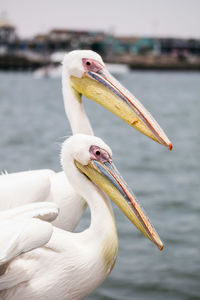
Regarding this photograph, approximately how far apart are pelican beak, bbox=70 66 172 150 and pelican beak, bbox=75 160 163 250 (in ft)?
1.04

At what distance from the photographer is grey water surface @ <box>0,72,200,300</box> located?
5660mm

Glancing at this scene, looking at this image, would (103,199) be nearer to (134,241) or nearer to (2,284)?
(2,284)

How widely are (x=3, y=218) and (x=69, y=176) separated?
480 millimetres

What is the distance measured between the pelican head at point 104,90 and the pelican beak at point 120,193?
1.06ft

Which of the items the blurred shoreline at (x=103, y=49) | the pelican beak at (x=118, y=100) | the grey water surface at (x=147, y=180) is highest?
the pelican beak at (x=118, y=100)

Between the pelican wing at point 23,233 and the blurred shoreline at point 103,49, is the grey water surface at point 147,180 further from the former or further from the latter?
the blurred shoreline at point 103,49

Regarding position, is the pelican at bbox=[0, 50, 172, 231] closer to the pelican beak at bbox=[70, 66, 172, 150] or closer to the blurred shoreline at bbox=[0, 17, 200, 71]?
the pelican beak at bbox=[70, 66, 172, 150]

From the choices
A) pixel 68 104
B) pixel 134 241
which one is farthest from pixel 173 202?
pixel 68 104

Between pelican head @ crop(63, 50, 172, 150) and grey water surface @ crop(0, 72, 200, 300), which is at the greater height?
pelican head @ crop(63, 50, 172, 150)

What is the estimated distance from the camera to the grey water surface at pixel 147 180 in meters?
5.66

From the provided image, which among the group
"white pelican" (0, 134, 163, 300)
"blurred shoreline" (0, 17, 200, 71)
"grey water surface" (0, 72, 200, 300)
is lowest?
"blurred shoreline" (0, 17, 200, 71)

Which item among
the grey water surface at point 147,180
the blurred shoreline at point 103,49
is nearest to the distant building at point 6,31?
the blurred shoreline at point 103,49

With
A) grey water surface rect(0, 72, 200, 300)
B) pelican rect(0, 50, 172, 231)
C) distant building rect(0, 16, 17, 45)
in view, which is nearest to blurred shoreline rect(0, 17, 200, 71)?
distant building rect(0, 16, 17, 45)

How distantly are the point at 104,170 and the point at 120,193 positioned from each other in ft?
0.50
